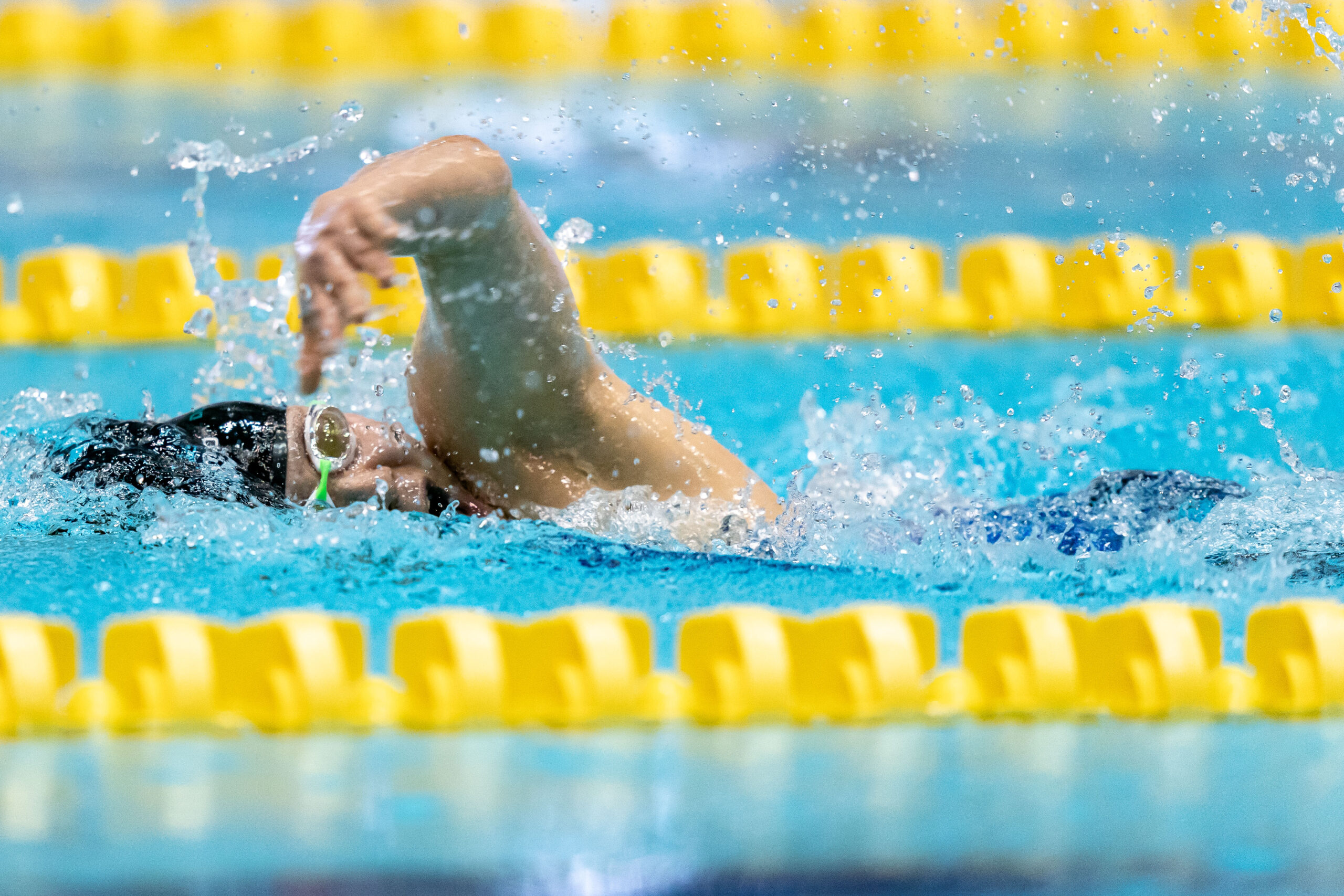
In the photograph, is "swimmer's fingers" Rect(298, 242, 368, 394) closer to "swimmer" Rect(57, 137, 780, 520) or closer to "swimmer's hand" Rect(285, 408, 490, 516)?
"swimmer" Rect(57, 137, 780, 520)

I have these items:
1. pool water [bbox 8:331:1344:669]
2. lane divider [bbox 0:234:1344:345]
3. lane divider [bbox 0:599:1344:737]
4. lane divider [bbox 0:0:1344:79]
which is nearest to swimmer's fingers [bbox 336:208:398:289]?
lane divider [bbox 0:599:1344:737]

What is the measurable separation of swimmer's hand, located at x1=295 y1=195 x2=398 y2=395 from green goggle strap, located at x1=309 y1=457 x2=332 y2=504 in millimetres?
462

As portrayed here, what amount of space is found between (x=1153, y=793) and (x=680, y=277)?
2566mm

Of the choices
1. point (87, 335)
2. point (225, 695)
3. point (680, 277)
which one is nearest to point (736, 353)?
point (680, 277)

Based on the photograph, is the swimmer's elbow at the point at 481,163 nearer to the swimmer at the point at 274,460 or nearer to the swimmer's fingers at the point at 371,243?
the swimmer's fingers at the point at 371,243

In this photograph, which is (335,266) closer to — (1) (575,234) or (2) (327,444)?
(2) (327,444)

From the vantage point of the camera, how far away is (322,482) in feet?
6.59

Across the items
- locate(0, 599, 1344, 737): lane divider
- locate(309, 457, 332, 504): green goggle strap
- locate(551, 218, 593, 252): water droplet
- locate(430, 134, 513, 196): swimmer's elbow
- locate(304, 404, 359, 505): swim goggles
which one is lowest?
locate(0, 599, 1344, 737): lane divider

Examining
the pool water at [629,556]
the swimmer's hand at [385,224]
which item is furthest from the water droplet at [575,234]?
the swimmer's hand at [385,224]

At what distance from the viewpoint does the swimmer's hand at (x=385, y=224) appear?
1.49 meters

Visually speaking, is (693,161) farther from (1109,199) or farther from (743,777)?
(743,777)

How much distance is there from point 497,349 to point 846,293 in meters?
2.00

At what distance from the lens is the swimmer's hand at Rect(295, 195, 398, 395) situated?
1486 mm

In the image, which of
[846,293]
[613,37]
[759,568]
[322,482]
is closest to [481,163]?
[322,482]
